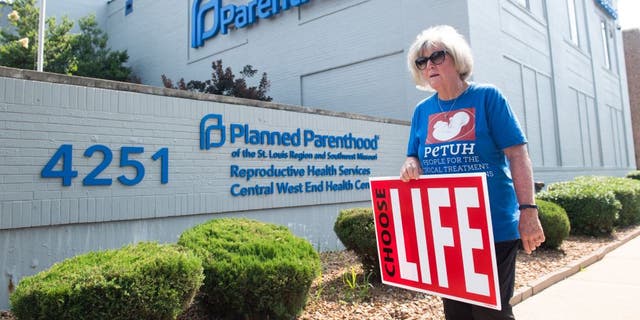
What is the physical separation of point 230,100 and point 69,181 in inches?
94.5

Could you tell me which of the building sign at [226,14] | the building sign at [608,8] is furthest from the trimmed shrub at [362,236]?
the building sign at [608,8]

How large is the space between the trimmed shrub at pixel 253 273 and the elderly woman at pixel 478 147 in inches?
57.6

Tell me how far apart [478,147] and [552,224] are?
5.45 metres

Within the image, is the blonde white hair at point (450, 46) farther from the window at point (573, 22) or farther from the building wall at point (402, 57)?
the window at point (573, 22)

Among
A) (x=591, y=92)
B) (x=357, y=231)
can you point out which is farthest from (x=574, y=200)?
(x=591, y=92)

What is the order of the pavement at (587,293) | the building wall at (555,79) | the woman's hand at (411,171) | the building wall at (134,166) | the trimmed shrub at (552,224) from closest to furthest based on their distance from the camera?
1. the woman's hand at (411,171)
2. the pavement at (587,293)
3. the building wall at (134,166)
4. the trimmed shrub at (552,224)
5. the building wall at (555,79)

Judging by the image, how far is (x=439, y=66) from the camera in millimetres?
2279

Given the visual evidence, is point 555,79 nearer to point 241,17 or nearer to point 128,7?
point 241,17

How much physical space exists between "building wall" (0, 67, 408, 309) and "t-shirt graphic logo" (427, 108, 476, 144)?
4.05m

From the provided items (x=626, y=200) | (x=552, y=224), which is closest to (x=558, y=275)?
(x=552, y=224)

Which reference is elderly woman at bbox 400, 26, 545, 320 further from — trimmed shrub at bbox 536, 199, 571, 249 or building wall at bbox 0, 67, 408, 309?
trimmed shrub at bbox 536, 199, 571, 249

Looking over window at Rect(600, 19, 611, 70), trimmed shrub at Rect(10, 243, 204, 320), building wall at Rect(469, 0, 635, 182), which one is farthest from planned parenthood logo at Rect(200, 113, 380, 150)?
window at Rect(600, 19, 611, 70)

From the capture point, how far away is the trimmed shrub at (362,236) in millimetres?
4840

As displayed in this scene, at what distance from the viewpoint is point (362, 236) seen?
485 cm
